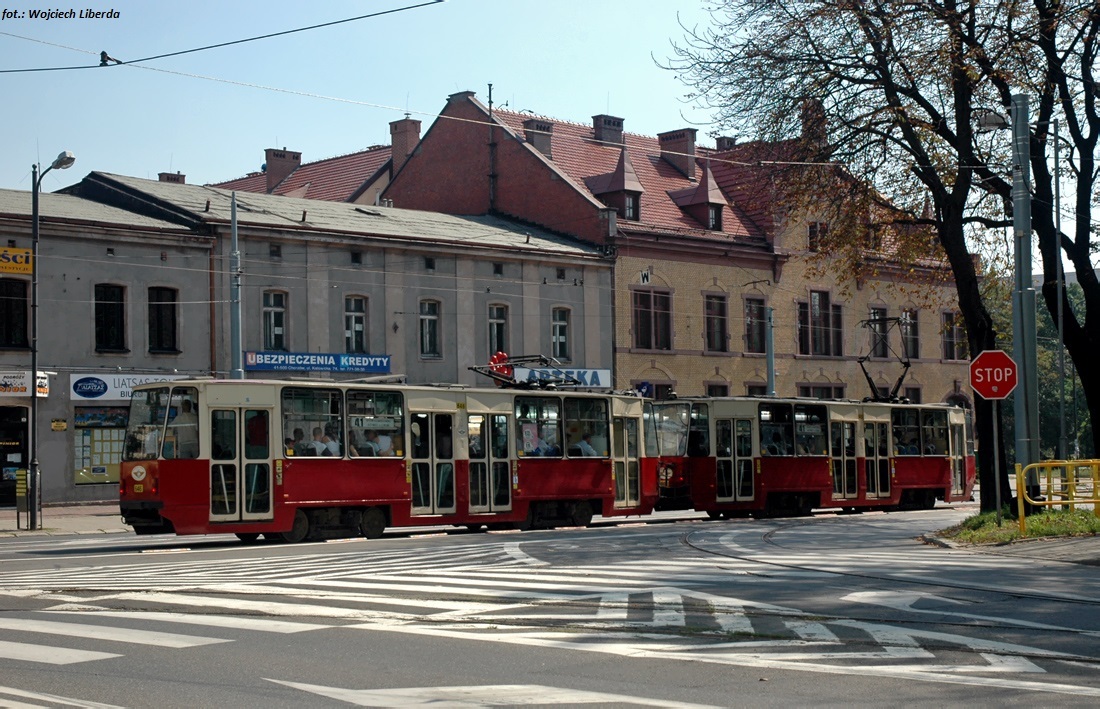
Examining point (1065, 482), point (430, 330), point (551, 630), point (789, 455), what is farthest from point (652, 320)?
point (551, 630)

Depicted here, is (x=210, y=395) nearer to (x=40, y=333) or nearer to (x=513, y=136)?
(x=40, y=333)

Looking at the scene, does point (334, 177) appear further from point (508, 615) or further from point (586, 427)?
point (508, 615)

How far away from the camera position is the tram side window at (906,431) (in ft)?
125

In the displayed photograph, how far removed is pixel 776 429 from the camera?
34.2 meters

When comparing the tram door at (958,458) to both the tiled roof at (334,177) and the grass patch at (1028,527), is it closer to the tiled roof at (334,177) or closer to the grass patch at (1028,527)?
the grass patch at (1028,527)

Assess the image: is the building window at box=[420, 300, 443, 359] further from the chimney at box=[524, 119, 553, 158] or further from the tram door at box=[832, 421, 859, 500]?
the tram door at box=[832, 421, 859, 500]

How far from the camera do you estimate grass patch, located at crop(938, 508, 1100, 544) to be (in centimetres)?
2105

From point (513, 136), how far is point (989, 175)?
1042 inches

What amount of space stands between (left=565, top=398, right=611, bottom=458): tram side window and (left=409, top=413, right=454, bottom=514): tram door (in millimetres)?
3312

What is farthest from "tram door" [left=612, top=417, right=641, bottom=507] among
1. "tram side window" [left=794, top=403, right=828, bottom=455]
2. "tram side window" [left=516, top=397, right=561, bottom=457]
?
"tram side window" [left=794, top=403, right=828, bottom=455]

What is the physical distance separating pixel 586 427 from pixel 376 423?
5.65 metres

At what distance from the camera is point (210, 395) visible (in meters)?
23.5

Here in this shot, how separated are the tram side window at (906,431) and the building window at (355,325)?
15.7m

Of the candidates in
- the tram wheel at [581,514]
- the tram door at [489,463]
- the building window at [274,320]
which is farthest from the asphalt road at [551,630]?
the building window at [274,320]
